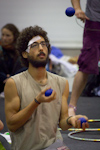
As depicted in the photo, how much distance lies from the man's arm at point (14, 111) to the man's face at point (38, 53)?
18 centimetres

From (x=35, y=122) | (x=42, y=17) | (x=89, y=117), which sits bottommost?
(x=89, y=117)

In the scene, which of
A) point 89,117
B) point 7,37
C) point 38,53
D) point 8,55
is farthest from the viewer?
point 8,55

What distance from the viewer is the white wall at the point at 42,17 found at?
22.3 ft

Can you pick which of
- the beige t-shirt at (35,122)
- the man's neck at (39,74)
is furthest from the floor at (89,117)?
the man's neck at (39,74)

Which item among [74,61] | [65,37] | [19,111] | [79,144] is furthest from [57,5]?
[19,111]

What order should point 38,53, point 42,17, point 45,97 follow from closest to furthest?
point 45,97, point 38,53, point 42,17

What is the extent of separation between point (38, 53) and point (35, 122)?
0.42 meters

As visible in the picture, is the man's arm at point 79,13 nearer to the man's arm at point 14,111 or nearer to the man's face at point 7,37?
the man's arm at point 14,111

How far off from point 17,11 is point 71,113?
4.79m

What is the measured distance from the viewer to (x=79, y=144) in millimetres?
2420

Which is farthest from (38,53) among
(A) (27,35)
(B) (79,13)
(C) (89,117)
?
(C) (89,117)

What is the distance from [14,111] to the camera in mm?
1682

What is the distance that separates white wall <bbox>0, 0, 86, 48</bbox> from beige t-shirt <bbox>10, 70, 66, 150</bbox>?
16.8ft

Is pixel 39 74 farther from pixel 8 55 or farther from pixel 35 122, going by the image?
pixel 8 55
